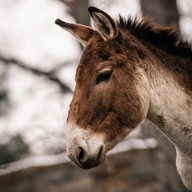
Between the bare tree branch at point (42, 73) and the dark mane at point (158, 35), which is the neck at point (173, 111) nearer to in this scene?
the dark mane at point (158, 35)

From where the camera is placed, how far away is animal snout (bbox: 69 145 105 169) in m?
3.90

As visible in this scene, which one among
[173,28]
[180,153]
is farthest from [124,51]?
[180,153]

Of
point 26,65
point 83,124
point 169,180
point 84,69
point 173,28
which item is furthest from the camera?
point 26,65

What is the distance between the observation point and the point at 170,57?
447 cm

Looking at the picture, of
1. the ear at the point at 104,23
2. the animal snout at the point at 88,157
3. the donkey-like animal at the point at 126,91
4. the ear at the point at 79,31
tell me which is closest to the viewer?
the animal snout at the point at 88,157

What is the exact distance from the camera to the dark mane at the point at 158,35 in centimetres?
452

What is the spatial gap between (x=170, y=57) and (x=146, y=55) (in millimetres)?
220

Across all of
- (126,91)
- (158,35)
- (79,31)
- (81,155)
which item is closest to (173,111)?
(126,91)

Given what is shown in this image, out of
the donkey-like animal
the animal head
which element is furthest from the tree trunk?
the animal head

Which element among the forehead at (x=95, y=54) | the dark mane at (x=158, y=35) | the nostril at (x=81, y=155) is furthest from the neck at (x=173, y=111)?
the nostril at (x=81, y=155)

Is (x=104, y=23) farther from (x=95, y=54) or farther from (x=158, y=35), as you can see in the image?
(x=158, y=35)

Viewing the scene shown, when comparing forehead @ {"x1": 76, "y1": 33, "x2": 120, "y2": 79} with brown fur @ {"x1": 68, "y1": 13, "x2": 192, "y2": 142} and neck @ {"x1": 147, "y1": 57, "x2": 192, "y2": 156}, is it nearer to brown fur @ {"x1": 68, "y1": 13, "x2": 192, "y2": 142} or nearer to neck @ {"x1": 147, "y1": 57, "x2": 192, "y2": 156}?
brown fur @ {"x1": 68, "y1": 13, "x2": 192, "y2": 142}

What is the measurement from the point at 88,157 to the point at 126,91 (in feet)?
2.23

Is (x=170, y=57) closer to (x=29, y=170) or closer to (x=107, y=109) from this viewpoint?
(x=107, y=109)
